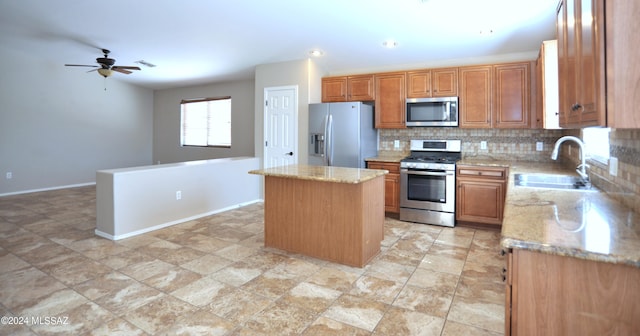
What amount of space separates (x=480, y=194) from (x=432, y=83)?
5.30ft

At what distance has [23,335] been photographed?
1.97 meters

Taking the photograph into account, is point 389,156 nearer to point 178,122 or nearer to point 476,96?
point 476,96

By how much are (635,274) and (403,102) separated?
13.1ft

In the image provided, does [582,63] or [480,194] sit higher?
[582,63]

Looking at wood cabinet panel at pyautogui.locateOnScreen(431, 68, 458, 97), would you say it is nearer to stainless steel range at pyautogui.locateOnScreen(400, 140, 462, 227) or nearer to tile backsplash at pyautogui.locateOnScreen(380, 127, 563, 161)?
tile backsplash at pyautogui.locateOnScreen(380, 127, 563, 161)

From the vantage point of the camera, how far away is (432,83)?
463 centimetres

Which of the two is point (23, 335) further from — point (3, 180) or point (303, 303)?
point (3, 180)

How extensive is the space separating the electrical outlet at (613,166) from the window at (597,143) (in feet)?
0.40

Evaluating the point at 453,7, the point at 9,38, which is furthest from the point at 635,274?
the point at 9,38

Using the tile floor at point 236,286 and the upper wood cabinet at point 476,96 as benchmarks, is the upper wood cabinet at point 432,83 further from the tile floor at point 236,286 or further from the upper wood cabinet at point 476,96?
the tile floor at point 236,286

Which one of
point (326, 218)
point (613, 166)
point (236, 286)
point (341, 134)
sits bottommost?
point (236, 286)

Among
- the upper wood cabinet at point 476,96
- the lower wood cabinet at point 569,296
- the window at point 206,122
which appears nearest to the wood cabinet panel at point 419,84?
the upper wood cabinet at point 476,96

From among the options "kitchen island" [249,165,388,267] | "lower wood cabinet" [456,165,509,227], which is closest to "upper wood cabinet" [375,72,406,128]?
"lower wood cabinet" [456,165,509,227]

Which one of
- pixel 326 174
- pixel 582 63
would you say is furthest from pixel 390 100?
pixel 582 63
